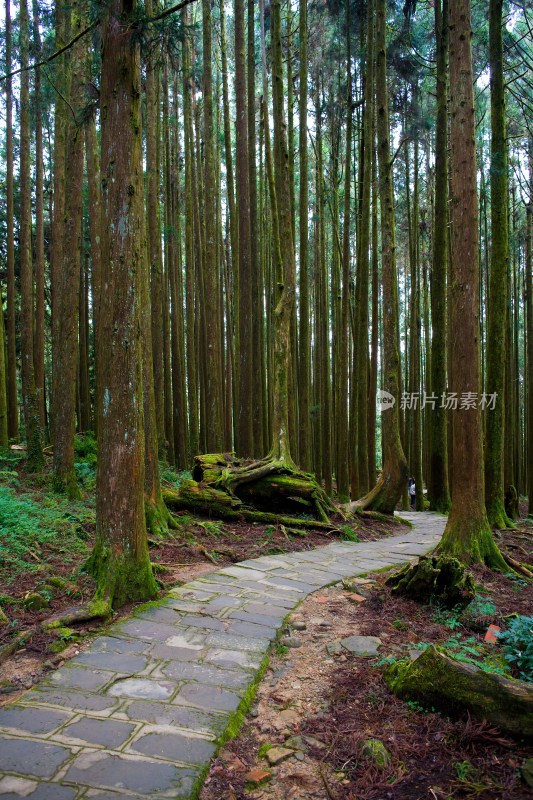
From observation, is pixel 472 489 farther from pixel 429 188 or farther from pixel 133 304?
pixel 429 188

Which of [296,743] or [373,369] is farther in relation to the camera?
[373,369]

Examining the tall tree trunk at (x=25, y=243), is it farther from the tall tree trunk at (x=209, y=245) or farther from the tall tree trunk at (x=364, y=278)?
the tall tree trunk at (x=364, y=278)

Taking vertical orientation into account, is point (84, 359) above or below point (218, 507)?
above

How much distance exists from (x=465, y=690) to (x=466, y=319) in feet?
12.9

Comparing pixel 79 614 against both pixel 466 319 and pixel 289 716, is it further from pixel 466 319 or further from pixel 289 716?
pixel 466 319

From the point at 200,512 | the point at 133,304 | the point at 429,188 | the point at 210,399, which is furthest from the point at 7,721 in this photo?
the point at 429,188

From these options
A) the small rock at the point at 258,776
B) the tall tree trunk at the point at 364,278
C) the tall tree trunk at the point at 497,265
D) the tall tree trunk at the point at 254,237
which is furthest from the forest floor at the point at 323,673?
the tall tree trunk at the point at 254,237

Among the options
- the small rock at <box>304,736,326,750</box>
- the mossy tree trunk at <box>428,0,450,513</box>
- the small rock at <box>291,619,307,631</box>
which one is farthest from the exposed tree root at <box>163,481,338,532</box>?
the small rock at <box>304,736,326,750</box>

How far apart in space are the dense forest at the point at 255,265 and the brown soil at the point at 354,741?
61.7 inches

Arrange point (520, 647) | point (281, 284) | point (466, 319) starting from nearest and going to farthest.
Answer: point (520, 647), point (466, 319), point (281, 284)

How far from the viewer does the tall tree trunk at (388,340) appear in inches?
389

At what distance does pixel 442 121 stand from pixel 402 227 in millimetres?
8133

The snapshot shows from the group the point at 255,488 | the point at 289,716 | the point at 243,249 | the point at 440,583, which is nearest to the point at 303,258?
the point at 243,249

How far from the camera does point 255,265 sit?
11141mm
